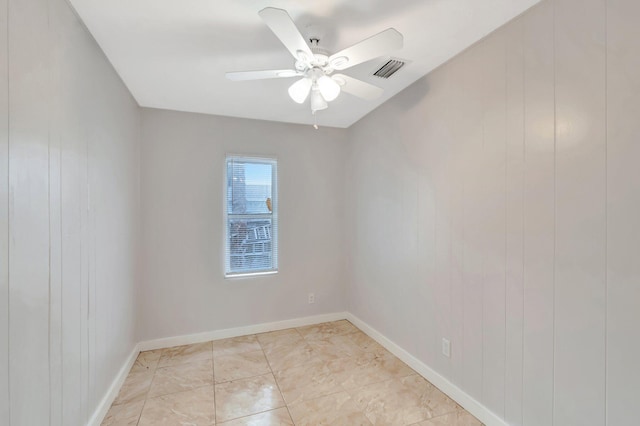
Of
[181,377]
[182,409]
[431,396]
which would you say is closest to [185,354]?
[181,377]

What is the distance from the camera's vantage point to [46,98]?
1319 mm

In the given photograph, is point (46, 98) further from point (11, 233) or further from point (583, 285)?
point (583, 285)

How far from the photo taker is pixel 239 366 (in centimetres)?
261

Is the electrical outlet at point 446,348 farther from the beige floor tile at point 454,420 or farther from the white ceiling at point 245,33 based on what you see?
the white ceiling at point 245,33

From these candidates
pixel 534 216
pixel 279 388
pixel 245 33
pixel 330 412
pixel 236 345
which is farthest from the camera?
pixel 236 345

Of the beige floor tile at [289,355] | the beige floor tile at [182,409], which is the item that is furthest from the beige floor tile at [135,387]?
the beige floor tile at [289,355]

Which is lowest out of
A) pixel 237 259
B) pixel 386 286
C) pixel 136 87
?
pixel 386 286

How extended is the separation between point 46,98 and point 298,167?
95.1 inches

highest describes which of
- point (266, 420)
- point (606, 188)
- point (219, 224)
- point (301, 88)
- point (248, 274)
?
point (301, 88)

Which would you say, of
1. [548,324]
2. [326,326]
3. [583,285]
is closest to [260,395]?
[326,326]

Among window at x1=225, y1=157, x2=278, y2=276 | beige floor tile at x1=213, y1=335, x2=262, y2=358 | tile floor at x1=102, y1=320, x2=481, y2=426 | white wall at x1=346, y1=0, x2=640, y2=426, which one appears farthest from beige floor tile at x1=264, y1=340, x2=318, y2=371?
white wall at x1=346, y1=0, x2=640, y2=426

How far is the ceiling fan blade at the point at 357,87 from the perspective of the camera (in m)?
1.81

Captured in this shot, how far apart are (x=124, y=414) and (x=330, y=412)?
1.44 metres

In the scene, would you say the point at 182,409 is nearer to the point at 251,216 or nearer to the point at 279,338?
the point at 279,338
